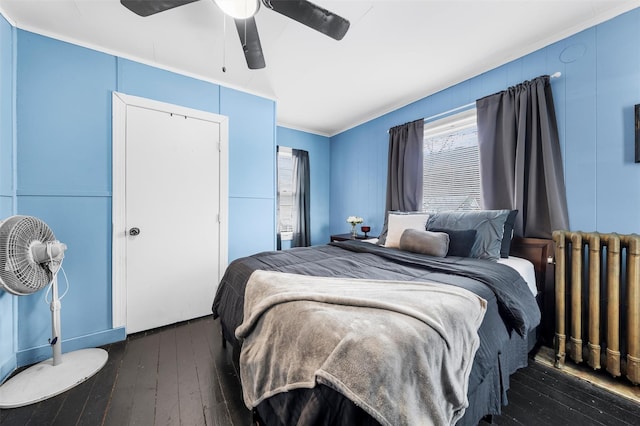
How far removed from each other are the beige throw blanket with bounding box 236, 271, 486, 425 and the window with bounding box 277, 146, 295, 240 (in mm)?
2864

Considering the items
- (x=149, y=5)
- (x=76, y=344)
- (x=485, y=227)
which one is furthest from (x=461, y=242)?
(x=76, y=344)

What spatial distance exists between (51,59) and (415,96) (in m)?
3.49

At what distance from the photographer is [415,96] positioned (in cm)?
304

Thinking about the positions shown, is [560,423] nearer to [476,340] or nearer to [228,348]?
[476,340]

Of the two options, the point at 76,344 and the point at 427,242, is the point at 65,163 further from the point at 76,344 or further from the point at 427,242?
the point at 427,242

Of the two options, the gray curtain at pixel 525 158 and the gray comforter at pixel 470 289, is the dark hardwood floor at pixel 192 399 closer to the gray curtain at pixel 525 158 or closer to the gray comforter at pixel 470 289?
the gray comforter at pixel 470 289

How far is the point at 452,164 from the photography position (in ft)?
9.28

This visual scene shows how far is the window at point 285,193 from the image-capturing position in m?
4.05

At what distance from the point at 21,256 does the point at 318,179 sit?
3.59 meters

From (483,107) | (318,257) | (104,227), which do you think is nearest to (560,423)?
(318,257)

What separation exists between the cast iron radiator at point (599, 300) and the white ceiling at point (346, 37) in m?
1.61

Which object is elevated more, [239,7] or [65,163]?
[239,7]

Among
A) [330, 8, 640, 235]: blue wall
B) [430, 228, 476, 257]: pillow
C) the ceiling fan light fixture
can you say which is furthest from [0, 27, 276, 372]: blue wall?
[330, 8, 640, 235]: blue wall

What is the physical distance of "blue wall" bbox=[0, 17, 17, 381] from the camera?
65.5 inches
